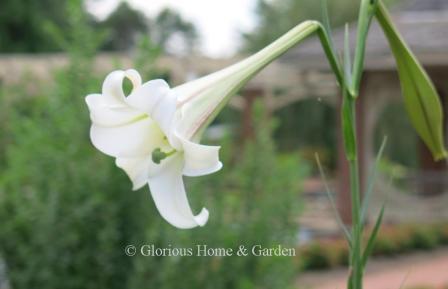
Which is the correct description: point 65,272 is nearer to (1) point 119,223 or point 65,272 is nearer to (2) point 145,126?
(1) point 119,223

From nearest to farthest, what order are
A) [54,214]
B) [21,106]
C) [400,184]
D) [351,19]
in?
[54,214] < [21,106] < [400,184] < [351,19]

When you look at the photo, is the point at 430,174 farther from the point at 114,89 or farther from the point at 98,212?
the point at 114,89

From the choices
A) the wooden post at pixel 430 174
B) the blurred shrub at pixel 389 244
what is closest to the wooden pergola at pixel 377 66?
the wooden post at pixel 430 174

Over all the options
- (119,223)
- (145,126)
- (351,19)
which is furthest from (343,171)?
(351,19)

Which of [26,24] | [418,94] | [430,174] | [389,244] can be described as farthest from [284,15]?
[418,94]

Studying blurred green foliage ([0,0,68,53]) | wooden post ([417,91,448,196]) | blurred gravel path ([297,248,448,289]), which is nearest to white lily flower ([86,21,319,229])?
blurred gravel path ([297,248,448,289])

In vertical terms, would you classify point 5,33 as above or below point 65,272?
above

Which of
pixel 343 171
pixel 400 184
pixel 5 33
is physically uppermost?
pixel 5 33
